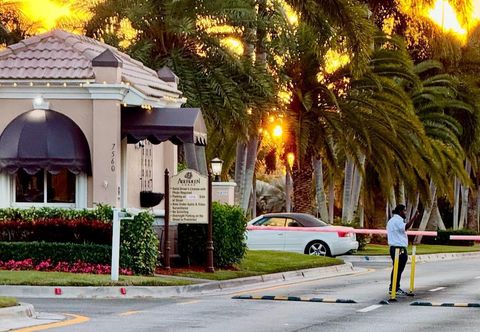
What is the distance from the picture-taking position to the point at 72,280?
73.2 feet

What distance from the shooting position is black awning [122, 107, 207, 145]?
2734 cm

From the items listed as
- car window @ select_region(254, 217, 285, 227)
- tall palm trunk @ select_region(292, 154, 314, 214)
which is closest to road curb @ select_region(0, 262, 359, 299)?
car window @ select_region(254, 217, 285, 227)

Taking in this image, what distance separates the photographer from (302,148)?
43.1 metres

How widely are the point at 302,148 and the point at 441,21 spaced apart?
18.4m

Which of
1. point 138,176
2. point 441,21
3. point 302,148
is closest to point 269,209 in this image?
point 441,21

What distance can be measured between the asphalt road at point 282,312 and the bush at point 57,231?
3096 millimetres

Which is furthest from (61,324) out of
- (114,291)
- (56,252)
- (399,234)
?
(56,252)

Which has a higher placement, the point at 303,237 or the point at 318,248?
the point at 303,237

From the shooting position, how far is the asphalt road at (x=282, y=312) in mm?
16359

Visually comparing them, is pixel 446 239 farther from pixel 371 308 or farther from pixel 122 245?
pixel 371 308

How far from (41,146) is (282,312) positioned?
31.9 ft

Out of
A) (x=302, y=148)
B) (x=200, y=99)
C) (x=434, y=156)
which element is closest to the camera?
(x=200, y=99)

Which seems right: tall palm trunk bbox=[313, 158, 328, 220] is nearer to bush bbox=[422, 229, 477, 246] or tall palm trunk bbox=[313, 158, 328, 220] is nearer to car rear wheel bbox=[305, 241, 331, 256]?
bush bbox=[422, 229, 477, 246]

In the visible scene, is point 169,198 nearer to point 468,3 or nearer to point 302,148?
point 302,148
